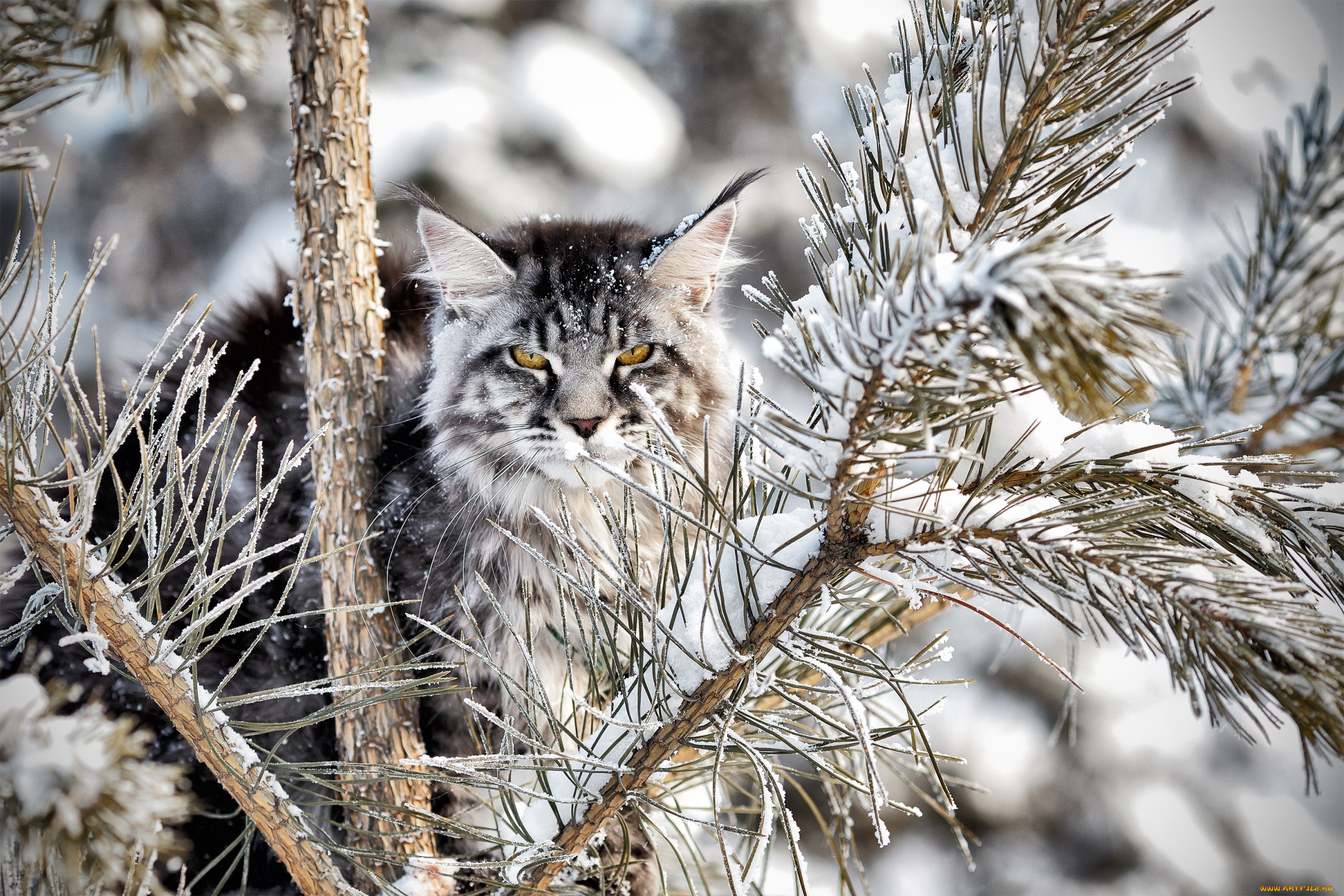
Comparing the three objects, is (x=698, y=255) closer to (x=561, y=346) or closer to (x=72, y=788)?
(x=561, y=346)

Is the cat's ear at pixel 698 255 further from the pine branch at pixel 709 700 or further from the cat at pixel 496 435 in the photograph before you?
the pine branch at pixel 709 700

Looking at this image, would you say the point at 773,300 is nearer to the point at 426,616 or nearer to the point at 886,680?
the point at 886,680

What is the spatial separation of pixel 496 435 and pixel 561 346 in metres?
0.20

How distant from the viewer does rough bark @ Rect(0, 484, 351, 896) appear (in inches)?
25.2

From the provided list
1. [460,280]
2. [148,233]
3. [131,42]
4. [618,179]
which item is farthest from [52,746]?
[148,233]

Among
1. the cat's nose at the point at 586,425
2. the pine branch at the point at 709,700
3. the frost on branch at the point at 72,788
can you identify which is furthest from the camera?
the cat's nose at the point at 586,425

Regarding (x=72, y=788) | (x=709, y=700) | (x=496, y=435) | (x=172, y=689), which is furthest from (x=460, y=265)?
(x=72, y=788)

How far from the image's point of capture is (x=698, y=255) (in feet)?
4.86

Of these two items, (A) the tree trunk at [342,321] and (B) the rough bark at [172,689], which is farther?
(A) the tree trunk at [342,321]

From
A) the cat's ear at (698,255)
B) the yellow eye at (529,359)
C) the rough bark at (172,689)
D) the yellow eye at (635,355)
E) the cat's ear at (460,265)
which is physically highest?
the cat's ear at (698,255)

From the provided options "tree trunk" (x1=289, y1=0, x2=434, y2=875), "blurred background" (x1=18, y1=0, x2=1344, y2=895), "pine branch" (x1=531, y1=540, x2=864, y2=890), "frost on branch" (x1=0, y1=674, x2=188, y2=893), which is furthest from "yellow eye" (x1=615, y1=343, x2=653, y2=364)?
"blurred background" (x1=18, y1=0, x2=1344, y2=895)

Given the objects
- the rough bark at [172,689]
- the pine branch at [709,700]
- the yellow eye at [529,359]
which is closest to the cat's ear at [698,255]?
the yellow eye at [529,359]

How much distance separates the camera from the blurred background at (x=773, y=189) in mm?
3312

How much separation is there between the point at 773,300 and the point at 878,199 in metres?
0.12
